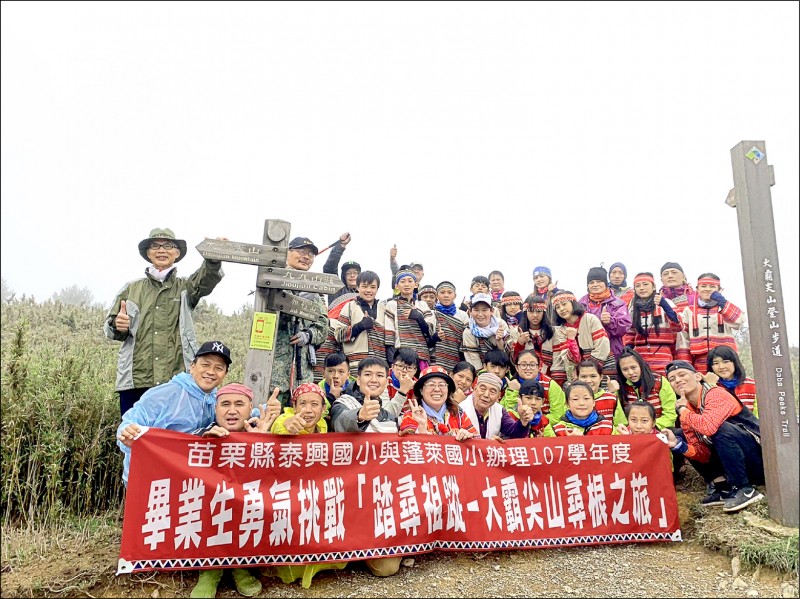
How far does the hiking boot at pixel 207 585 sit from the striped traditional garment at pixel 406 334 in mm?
3634

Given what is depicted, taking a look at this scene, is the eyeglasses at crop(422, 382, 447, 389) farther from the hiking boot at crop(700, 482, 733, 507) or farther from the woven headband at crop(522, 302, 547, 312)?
the hiking boot at crop(700, 482, 733, 507)

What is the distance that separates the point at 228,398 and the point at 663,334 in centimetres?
544

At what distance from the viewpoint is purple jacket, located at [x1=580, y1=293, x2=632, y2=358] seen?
6883 millimetres

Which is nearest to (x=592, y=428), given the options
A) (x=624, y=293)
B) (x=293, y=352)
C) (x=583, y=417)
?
(x=583, y=417)

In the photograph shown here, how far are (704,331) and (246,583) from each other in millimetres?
6105

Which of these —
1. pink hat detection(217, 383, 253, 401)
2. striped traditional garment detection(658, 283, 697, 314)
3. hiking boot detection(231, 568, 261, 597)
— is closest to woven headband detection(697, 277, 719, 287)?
striped traditional garment detection(658, 283, 697, 314)

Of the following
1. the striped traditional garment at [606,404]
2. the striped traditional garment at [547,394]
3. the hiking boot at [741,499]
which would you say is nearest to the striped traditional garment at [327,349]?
the striped traditional garment at [547,394]

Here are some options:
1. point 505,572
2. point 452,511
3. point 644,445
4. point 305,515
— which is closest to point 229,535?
point 305,515

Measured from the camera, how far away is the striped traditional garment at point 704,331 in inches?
263

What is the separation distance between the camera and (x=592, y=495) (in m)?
4.95

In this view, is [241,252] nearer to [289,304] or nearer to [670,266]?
[289,304]

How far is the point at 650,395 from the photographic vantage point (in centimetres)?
604

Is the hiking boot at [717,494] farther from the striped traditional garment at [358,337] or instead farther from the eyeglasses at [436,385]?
the striped traditional garment at [358,337]

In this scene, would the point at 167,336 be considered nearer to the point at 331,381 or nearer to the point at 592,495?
the point at 331,381
